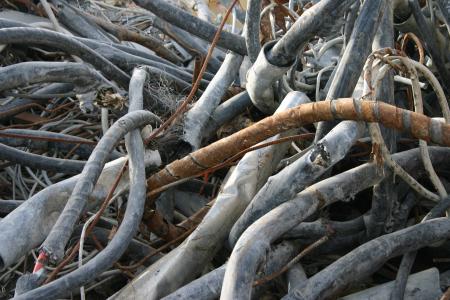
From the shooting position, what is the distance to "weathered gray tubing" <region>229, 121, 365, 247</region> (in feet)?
4.16

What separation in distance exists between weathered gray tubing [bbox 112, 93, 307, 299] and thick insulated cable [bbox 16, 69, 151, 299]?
4.1 inches

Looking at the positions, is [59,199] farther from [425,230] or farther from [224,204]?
[425,230]

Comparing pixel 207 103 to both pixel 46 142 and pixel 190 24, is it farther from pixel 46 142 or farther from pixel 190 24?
pixel 46 142

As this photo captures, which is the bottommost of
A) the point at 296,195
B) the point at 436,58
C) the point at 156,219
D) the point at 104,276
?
the point at 104,276

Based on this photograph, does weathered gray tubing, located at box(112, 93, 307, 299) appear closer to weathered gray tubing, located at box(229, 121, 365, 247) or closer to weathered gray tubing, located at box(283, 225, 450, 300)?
weathered gray tubing, located at box(229, 121, 365, 247)

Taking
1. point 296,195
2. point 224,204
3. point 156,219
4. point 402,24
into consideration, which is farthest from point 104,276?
point 402,24

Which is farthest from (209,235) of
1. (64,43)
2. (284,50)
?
(64,43)

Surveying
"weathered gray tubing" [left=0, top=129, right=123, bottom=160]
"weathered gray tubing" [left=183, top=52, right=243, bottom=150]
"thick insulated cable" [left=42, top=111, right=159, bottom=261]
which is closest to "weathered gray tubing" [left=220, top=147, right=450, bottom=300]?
"thick insulated cable" [left=42, top=111, right=159, bottom=261]

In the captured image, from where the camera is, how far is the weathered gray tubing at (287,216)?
1037 millimetres

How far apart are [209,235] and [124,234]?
0.19 meters

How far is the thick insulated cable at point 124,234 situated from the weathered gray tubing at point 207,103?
0.14m

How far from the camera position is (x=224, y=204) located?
4.56 feet

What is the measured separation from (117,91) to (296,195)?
608 millimetres

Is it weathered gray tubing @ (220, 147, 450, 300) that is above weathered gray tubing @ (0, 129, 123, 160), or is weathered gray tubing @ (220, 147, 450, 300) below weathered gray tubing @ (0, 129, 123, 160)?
above
